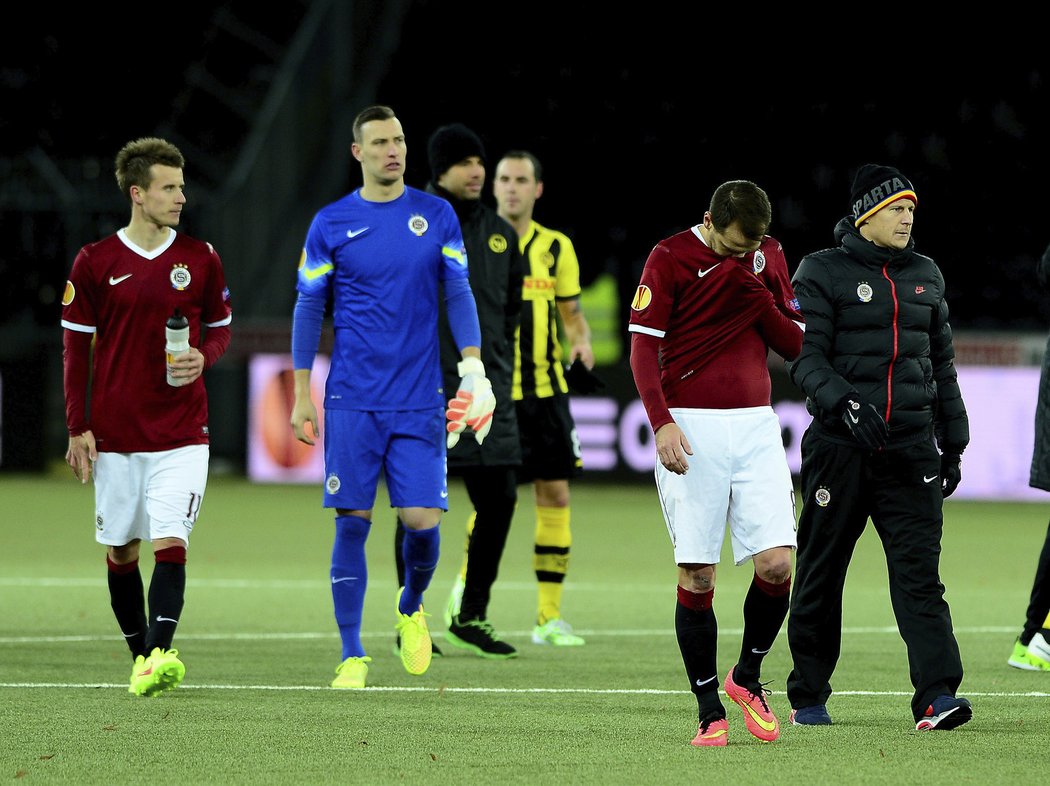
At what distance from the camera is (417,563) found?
7.66 metres

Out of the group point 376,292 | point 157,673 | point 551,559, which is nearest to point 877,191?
point 376,292

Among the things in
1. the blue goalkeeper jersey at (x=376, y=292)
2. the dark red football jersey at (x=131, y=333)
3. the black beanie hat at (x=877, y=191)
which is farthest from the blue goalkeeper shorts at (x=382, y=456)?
the black beanie hat at (x=877, y=191)

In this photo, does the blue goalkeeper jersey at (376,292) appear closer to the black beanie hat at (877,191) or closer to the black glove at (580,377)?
the black beanie hat at (877,191)

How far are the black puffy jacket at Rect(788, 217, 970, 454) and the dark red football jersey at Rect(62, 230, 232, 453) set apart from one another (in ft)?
8.61

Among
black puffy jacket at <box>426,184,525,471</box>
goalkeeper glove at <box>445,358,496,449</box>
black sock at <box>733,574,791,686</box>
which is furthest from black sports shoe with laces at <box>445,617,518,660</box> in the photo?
black sock at <box>733,574,791,686</box>

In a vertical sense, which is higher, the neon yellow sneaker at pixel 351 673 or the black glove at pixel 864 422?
the black glove at pixel 864 422

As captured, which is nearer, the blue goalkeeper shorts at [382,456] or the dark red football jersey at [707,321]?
the dark red football jersey at [707,321]

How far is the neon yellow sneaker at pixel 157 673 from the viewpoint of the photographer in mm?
6941

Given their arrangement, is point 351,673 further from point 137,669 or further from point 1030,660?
point 1030,660

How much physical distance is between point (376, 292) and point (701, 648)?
2.29m

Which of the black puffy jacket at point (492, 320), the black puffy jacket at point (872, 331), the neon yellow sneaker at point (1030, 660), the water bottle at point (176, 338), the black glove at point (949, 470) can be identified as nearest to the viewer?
the black puffy jacket at point (872, 331)

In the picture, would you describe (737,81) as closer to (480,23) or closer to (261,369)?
(480,23)

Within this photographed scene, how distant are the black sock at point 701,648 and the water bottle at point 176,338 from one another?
8.02 ft

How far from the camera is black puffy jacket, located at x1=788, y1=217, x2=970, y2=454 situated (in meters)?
6.43
